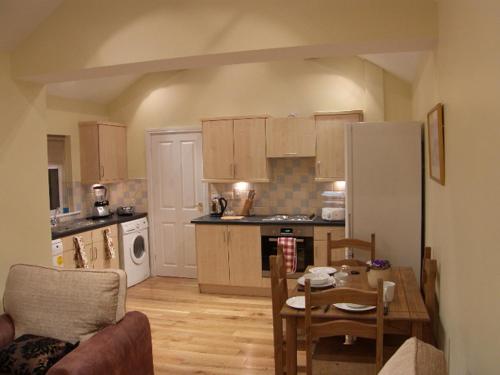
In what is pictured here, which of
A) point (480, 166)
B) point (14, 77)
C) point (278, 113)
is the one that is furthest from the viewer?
point (278, 113)

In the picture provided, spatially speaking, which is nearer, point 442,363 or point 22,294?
point 442,363

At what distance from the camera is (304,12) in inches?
107

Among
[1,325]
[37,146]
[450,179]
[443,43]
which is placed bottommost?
[1,325]

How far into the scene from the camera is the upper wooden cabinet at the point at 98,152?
19.4 ft

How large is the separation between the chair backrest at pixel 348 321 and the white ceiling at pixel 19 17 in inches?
101

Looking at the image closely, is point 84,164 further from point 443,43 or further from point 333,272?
point 443,43

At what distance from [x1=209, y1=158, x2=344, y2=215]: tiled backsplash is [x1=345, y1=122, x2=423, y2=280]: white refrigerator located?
5.72 feet

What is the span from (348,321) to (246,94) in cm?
406

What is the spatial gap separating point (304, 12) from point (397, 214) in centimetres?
193

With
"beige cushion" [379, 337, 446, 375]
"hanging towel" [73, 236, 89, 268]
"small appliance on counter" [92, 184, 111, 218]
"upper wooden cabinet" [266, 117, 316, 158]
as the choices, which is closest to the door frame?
"small appliance on counter" [92, 184, 111, 218]

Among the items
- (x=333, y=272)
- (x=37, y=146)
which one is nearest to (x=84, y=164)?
(x=37, y=146)

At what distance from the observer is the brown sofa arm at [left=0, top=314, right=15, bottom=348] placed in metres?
2.76

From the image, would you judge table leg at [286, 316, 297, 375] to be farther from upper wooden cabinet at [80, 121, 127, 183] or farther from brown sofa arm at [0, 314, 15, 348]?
upper wooden cabinet at [80, 121, 127, 183]

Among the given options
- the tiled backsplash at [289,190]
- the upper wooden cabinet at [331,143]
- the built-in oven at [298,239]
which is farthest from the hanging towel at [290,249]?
the upper wooden cabinet at [331,143]
